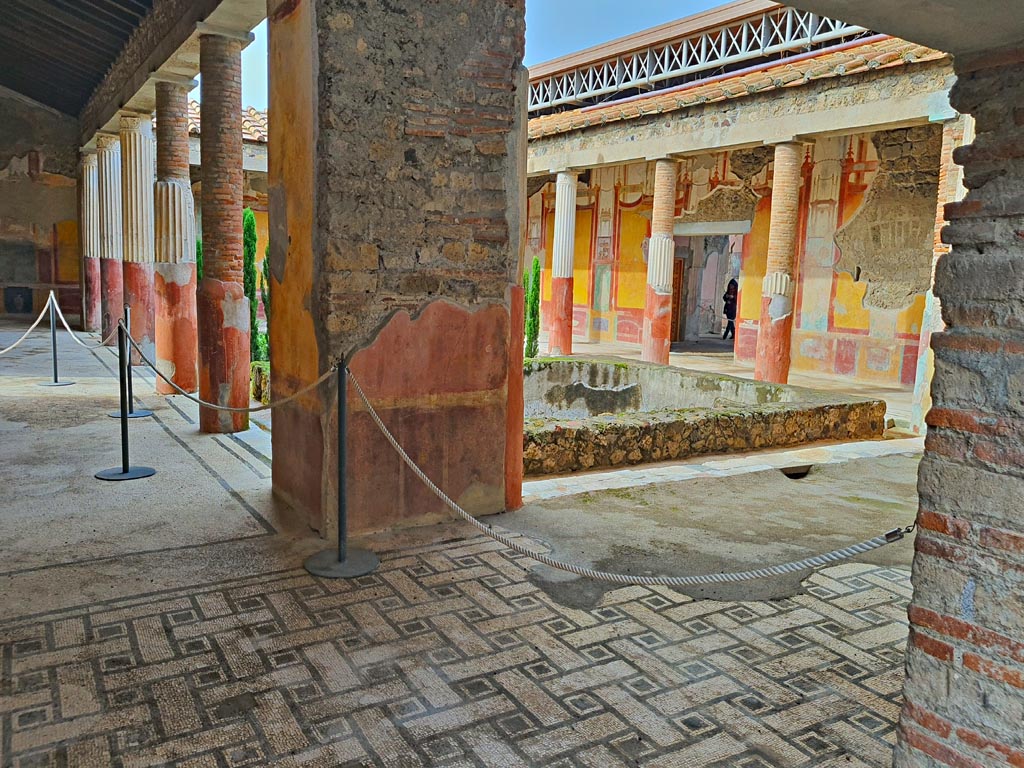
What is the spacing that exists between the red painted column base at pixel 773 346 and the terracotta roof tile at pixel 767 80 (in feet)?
8.61

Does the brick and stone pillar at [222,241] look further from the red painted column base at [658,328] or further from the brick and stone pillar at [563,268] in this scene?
the brick and stone pillar at [563,268]

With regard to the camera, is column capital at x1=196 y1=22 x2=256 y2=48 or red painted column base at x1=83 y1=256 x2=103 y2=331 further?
red painted column base at x1=83 y1=256 x2=103 y2=331

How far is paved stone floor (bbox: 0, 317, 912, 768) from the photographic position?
2016 millimetres

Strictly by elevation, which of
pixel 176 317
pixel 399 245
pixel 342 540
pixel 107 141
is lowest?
pixel 342 540

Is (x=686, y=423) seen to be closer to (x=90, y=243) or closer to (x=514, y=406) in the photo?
(x=514, y=406)

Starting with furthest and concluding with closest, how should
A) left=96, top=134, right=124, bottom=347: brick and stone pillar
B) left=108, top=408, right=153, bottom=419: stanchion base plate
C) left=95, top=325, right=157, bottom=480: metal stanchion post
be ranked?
left=96, top=134, right=124, bottom=347: brick and stone pillar
left=108, top=408, right=153, bottom=419: stanchion base plate
left=95, top=325, right=157, bottom=480: metal stanchion post

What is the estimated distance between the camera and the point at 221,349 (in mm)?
5766

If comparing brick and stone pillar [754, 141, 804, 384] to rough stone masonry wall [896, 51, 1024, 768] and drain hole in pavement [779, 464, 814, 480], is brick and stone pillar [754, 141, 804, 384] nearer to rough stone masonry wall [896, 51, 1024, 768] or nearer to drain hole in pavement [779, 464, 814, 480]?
drain hole in pavement [779, 464, 814, 480]

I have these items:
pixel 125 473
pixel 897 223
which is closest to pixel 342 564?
pixel 125 473

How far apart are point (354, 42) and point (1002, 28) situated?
8.30ft

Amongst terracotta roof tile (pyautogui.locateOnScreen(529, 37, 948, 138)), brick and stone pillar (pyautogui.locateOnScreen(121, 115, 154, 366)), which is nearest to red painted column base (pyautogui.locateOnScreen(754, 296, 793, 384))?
terracotta roof tile (pyautogui.locateOnScreen(529, 37, 948, 138))

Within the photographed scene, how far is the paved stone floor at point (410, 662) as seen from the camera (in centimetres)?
202

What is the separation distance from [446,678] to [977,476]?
4.96ft

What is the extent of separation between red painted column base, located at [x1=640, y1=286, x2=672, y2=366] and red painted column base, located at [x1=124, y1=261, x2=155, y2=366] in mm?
6837
